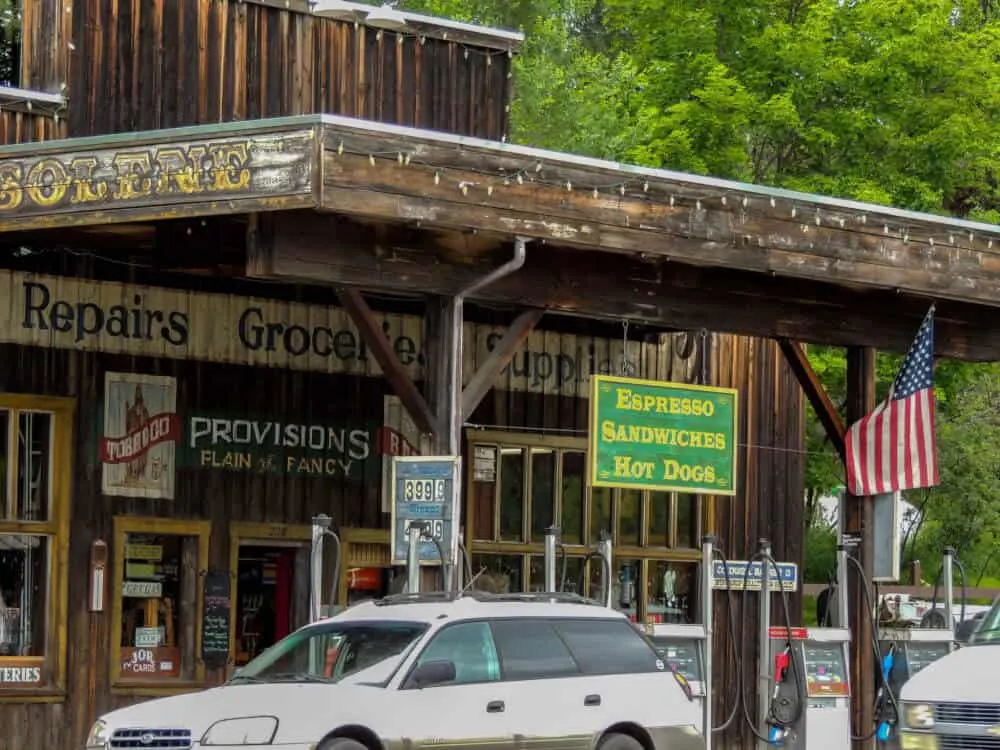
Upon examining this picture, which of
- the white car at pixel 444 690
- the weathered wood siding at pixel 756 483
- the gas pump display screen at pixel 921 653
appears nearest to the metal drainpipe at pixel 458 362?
the white car at pixel 444 690

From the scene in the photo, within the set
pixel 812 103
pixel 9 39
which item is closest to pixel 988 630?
pixel 9 39

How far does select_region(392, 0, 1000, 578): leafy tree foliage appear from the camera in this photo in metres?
33.8

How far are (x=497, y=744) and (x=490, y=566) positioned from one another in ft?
24.7

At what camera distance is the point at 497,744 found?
15.0m

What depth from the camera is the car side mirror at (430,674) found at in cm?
1455

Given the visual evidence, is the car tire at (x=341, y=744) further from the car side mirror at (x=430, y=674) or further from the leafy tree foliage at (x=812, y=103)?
the leafy tree foliage at (x=812, y=103)

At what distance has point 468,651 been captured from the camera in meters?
15.2

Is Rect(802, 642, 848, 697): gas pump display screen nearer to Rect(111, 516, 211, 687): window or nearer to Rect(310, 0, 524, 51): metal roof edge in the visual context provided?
Rect(111, 516, 211, 687): window

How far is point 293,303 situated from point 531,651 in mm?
6746

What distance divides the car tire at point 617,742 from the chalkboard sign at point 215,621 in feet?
19.8

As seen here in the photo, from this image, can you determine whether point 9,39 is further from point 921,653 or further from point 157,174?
point 921,653

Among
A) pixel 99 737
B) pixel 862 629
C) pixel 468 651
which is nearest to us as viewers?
pixel 99 737

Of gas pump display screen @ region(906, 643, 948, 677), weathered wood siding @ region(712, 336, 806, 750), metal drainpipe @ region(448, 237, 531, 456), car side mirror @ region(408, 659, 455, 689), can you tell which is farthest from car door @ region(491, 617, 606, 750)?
weathered wood siding @ region(712, 336, 806, 750)

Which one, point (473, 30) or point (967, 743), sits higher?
point (473, 30)
